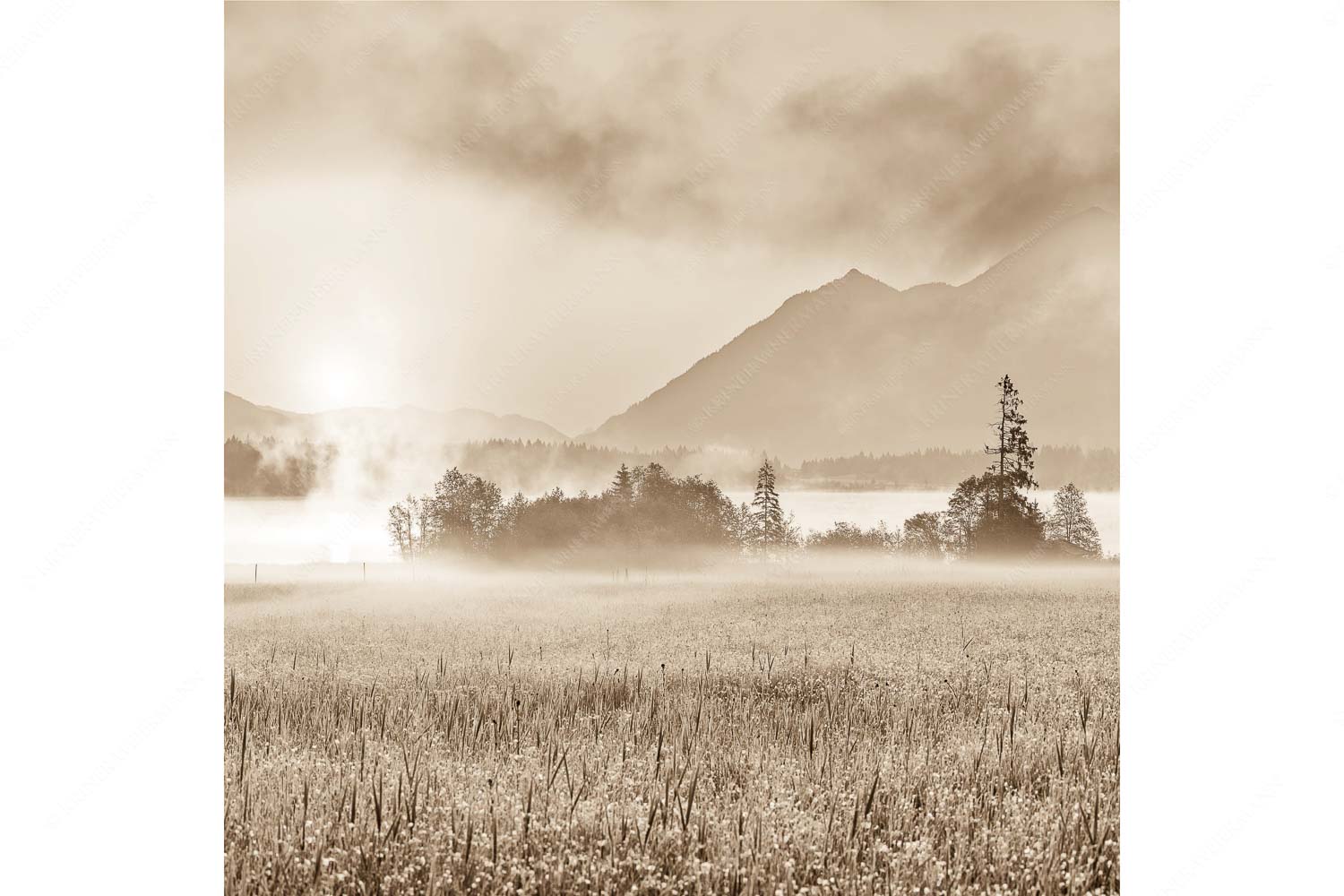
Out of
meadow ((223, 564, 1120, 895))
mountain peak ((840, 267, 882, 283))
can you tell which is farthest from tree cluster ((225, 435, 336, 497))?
mountain peak ((840, 267, 882, 283))

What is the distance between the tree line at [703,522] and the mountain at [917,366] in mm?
293

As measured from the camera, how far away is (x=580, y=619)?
24.9ft

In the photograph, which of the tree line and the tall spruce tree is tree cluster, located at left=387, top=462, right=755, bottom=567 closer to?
the tree line

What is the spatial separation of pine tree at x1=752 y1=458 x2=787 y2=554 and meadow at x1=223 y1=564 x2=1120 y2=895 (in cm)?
62

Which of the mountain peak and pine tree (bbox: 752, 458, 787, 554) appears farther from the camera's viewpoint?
pine tree (bbox: 752, 458, 787, 554)

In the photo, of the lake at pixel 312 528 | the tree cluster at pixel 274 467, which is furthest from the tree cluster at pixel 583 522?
the tree cluster at pixel 274 467

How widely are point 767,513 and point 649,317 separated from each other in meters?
2.24

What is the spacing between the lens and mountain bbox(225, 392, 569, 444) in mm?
6703

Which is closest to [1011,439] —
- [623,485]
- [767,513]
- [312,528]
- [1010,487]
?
[1010,487]
